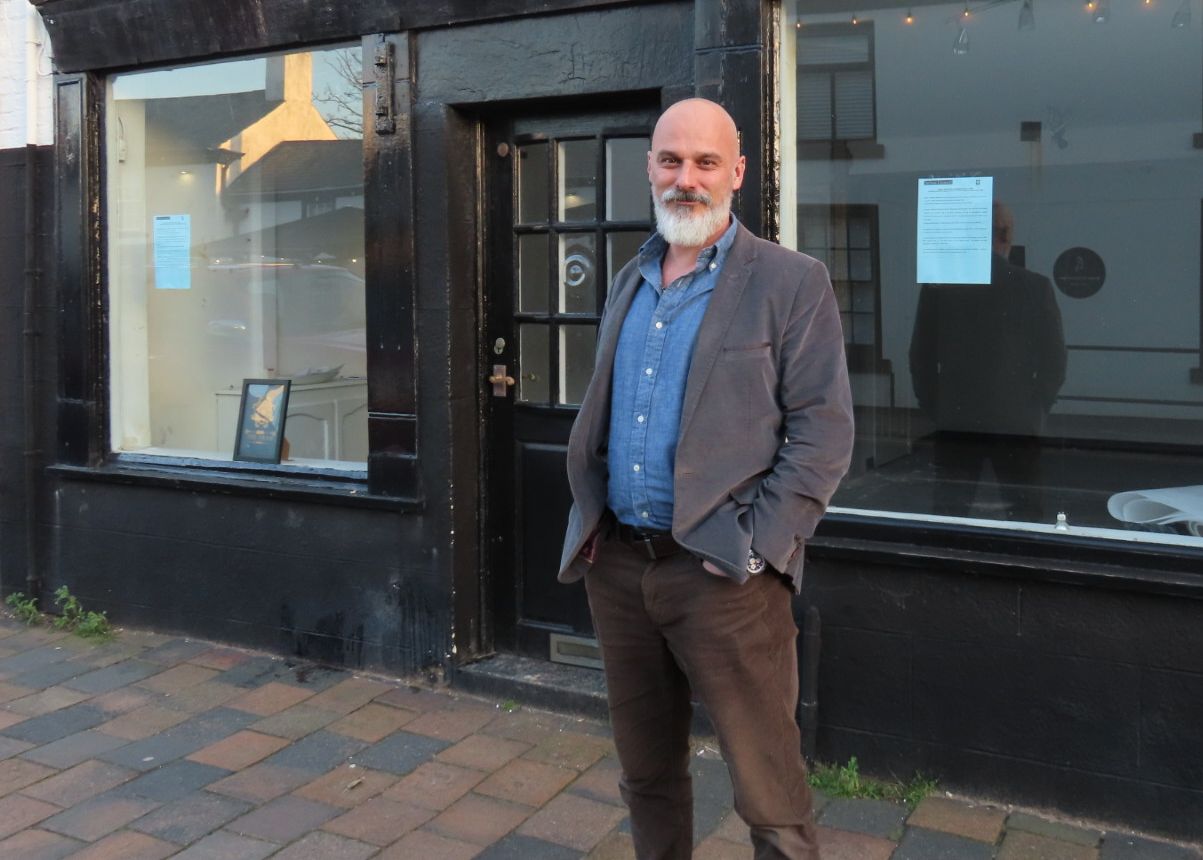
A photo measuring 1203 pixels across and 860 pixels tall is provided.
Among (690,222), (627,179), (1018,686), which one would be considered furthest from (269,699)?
(690,222)

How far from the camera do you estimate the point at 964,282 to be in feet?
14.7

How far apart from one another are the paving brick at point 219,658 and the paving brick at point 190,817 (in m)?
1.40

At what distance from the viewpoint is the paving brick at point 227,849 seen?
377 cm

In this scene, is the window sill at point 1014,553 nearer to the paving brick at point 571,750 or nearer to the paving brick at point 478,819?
the paving brick at point 571,750

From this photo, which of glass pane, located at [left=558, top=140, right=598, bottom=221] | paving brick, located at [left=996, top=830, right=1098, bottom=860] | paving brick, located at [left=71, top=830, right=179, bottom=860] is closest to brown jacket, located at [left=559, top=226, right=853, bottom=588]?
paving brick, located at [left=996, top=830, right=1098, bottom=860]

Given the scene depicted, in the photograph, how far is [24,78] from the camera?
623 centimetres

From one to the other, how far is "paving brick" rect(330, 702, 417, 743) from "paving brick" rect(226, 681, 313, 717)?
0.31m

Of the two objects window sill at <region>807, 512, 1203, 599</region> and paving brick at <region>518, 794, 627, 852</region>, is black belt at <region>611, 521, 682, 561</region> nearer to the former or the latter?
paving brick at <region>518, 794, 627, 852</region>

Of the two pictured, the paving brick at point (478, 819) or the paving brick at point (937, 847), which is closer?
the paving brick at point (937, 847)

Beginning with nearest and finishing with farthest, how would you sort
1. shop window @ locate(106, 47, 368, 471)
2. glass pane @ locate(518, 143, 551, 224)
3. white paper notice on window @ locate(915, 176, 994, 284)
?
white paper notice on window @ locate(915, 176, 994, 284) → glass pane @ locate(518, 143, 551, 224) → shop window @ locate(106, 47, 368, 471)

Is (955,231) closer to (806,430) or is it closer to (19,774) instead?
(806,430)

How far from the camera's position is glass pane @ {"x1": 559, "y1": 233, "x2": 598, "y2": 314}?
16.6 feet

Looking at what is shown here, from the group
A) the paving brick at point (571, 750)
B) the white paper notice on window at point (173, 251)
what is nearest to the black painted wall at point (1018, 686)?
the paving brick at point (571, 750)

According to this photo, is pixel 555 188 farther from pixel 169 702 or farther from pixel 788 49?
pixel 169 702
